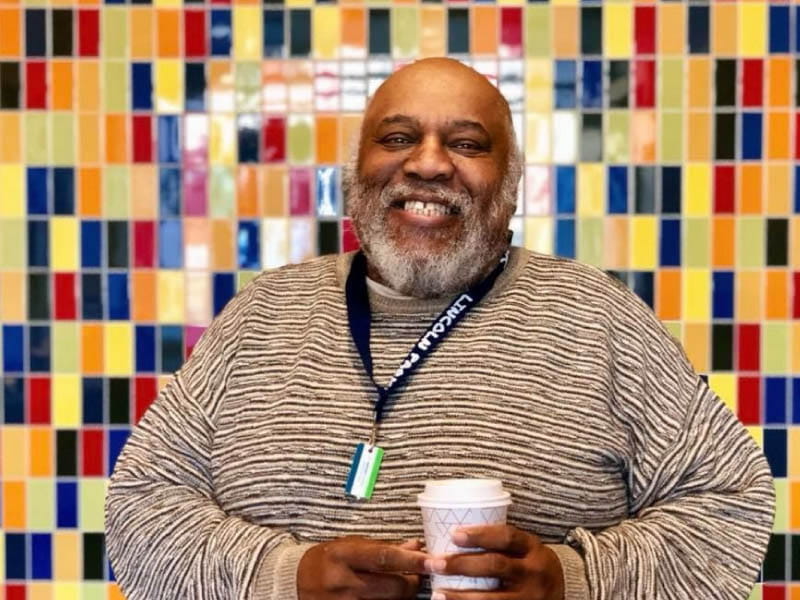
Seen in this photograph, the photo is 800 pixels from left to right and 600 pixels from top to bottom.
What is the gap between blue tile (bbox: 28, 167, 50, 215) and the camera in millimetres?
2430

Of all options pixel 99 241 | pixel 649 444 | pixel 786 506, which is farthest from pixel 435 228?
pixel 786 506

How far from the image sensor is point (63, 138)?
242 centimetres

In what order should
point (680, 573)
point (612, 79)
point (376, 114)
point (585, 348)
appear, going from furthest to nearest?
point (612, 79)
point (376, 114)
point (585, 348)
point (680, 573)

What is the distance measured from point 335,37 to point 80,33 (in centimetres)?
56

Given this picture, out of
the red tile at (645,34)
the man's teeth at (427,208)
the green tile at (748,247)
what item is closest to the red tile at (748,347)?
the green tile at (748,247)

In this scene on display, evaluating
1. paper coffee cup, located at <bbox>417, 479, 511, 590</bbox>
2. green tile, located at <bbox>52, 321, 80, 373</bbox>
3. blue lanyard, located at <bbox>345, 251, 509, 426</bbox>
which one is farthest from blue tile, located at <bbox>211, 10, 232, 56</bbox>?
paper coffee cup, located at <bbox>417, 479, 511, 590</bbox>

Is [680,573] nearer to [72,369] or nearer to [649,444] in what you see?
[649,444]

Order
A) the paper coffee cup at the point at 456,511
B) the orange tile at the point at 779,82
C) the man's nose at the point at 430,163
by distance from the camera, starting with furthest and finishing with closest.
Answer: the orange tile at the point at 779,82 < the man's nose at the point at 430,163 < the paper coffee cup at the point at 456,511

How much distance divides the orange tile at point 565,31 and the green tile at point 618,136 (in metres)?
0.16

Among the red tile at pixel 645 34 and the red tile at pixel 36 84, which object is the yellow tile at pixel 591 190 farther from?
the red tile at pixel 36 84

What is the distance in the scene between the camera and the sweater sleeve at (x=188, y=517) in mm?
1578

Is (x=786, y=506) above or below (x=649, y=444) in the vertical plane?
below

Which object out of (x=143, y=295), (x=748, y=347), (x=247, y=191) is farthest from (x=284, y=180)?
(x=748, y=347)

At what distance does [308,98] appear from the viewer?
2396 millimetres
